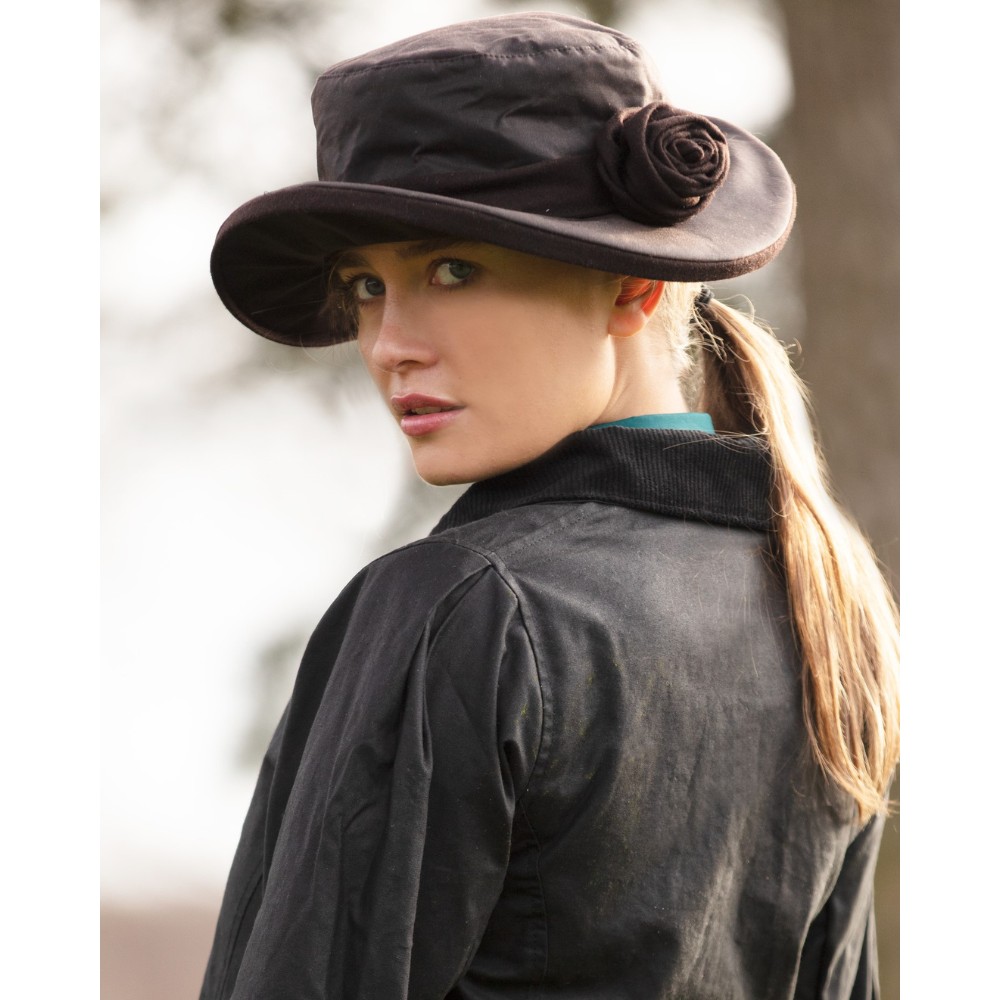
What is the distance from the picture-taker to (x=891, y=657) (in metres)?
1.10

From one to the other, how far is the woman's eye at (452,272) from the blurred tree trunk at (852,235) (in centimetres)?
181

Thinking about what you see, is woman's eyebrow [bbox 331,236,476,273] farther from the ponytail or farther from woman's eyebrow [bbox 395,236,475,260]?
the ponytail

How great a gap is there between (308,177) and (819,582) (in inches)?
79.2

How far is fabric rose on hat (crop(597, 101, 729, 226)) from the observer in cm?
91

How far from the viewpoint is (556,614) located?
2.75 feet

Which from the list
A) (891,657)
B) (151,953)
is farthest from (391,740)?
(151,953)

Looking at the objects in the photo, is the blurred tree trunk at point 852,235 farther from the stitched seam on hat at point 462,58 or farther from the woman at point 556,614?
the stitched seam on hat at point 462,58

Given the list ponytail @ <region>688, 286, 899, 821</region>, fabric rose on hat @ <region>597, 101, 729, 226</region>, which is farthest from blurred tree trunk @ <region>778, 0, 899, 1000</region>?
fabric rose on hat @ <region>597, 101, 729, 226</region>

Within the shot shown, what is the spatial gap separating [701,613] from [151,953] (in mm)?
2126

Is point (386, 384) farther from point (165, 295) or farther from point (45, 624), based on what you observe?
point (165, 295)

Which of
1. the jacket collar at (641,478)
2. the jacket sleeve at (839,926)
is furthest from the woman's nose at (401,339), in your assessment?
the jacket sleeve at (839,926)

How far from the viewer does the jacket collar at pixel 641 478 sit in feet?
3.07

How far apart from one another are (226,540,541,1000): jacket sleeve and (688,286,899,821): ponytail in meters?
0.29

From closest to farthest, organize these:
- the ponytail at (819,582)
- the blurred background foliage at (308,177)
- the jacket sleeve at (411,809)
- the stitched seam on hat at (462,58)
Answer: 1. the jacket sleeve at (411,809)
2. the stitched seam on hat at (462,58)
3. the ponytail at (819,582)
4. the blurred background foliage at (308,177)
